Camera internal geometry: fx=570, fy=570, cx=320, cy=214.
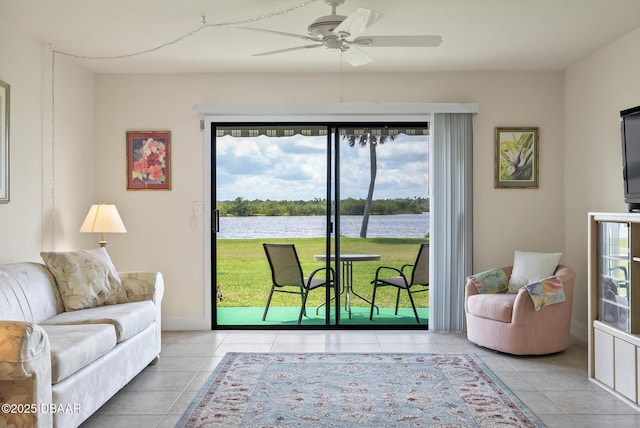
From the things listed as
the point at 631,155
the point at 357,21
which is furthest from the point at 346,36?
the point at 631,155

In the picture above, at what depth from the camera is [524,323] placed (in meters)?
4.57

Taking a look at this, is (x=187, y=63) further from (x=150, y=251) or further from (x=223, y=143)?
(x=150, y=251)

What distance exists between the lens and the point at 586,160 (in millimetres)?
5133

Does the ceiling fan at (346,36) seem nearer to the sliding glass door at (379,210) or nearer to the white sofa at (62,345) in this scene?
the sliding glass door at (379,210)

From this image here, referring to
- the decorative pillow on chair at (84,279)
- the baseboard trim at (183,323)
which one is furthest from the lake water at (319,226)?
the decorative pillow on chair at (84,279)

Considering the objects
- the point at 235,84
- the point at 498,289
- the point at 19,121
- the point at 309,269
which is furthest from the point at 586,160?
the point at 19,121

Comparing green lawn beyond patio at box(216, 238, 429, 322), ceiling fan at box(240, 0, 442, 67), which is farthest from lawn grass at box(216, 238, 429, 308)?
ceiling fan at box(240, 0, 442, 67)

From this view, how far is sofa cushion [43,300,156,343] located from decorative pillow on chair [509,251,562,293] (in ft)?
10.3

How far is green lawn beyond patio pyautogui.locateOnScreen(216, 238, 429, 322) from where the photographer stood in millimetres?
5801

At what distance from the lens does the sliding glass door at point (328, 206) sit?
577 centimetres

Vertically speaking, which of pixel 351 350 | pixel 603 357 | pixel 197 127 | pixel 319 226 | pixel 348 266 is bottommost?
pixel 351 350

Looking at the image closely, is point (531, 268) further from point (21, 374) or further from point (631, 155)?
point (21, 374)

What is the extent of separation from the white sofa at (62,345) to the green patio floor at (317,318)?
144 centimetres

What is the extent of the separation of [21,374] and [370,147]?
13.1 ft
